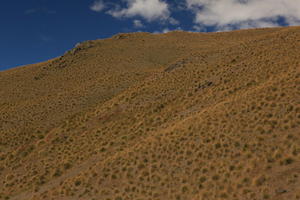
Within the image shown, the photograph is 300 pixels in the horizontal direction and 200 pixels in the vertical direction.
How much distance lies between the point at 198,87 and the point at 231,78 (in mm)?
3503

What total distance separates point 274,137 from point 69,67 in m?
51.8

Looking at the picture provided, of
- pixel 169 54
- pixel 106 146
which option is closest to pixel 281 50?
pixel 106 146

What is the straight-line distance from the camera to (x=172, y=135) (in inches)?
858

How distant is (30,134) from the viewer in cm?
3216

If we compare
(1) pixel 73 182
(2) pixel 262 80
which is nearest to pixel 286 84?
(2) pixel 262 80

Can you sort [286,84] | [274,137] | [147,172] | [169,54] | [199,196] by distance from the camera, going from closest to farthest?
[199,196]
[274,137]
[147,172]
[286,84]
[169,54]

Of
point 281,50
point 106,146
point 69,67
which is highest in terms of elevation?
point 69,67

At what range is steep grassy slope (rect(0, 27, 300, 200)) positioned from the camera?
630 inches

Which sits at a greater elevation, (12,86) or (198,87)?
(12,86)

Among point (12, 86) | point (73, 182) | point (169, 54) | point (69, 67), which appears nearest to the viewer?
point (73, 182)

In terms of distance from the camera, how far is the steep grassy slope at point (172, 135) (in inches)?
630

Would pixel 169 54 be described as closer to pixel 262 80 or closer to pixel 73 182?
pixel 262 80

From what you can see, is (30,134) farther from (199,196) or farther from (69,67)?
(69,67)

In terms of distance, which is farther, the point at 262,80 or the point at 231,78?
the point at 231,78
